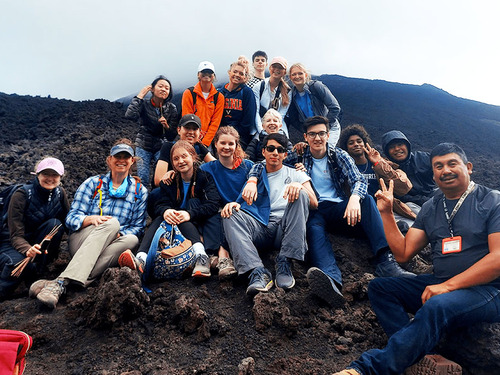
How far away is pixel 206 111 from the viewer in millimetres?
5227

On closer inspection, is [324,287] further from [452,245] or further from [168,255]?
[168,255]

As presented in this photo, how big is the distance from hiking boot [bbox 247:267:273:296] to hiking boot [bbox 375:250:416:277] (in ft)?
4.20

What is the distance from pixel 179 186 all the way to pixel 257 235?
1082 mm

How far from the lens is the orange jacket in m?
5.21

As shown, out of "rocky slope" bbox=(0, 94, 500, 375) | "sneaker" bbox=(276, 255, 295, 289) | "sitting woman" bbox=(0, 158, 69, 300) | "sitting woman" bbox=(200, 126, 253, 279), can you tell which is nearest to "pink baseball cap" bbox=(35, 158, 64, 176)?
"sitting woman" bbox=(0, 158, 69, 300)

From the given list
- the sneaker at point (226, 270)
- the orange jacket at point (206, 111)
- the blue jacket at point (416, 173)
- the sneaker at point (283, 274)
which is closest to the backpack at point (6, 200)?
the sneaker at point (226, 270)

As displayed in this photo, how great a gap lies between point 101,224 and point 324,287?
7.42 feet

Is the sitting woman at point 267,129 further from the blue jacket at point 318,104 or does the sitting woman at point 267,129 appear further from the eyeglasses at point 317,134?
the blue jacket at point 318,104

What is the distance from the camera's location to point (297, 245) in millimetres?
3430

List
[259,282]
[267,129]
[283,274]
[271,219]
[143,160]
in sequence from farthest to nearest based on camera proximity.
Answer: [143,160]
[267,129]
[271,219]
[283,274]
[259,282]

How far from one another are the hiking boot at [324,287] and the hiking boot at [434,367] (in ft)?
3.21

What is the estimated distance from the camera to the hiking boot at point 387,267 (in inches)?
145

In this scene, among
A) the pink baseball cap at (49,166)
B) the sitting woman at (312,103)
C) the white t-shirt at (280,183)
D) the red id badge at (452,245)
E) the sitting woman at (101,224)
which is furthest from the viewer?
the sitting woman at (312,103)

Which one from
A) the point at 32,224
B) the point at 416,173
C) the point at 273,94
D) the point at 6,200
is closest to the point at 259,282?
the point at 32,224
